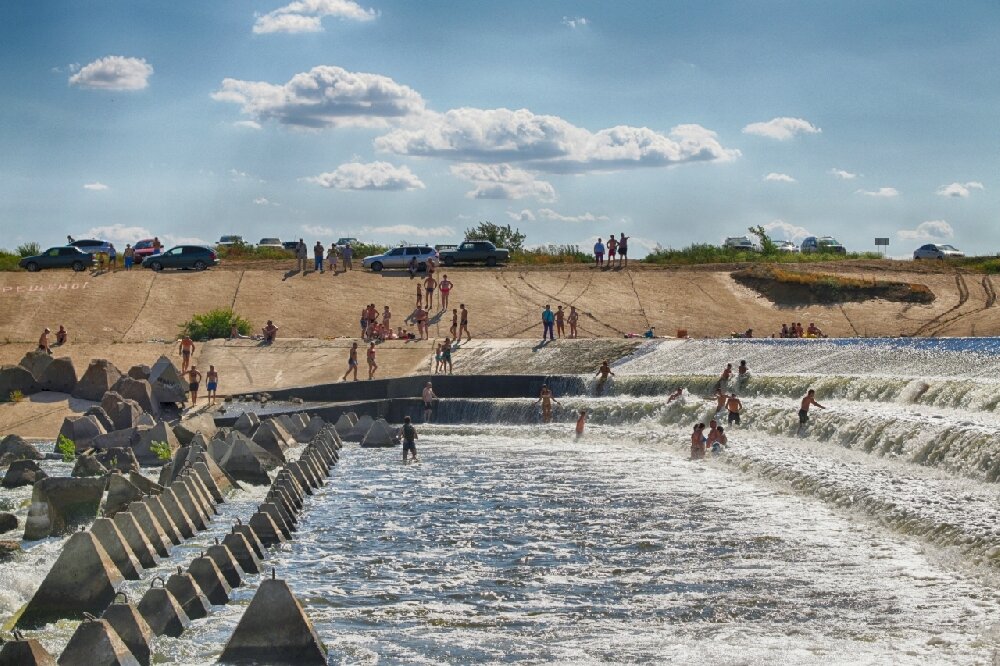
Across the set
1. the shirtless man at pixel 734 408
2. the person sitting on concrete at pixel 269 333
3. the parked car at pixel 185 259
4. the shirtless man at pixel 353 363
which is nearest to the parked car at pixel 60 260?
the parked car at pixel 185 259

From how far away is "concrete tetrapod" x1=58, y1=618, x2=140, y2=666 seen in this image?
40.5 ft

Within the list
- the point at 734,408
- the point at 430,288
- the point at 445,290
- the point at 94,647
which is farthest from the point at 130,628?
the point at 430,288

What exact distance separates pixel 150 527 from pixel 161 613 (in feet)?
15.1

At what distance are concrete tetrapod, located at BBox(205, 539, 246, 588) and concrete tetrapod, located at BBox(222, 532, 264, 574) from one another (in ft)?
1.79

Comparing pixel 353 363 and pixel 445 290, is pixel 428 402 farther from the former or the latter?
pixel 445 290

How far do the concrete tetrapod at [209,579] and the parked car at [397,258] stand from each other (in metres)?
47.0

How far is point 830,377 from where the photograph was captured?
3569 cm

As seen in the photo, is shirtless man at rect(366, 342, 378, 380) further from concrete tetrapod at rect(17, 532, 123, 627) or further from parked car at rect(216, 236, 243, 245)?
parked car at rect(216, 236, 243, 245)

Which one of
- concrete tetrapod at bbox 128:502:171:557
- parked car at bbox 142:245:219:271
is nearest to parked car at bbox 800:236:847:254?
parked car at bbox 142:245:219:271

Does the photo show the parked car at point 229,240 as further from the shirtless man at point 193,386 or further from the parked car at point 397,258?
the shirtless man at point 193,386

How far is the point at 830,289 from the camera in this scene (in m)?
59.7

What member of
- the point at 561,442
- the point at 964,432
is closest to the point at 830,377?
the point at 561,442

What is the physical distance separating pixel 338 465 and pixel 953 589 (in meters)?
16.6

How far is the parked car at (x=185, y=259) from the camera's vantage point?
62438 mm
